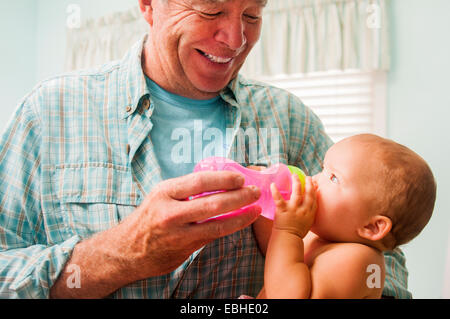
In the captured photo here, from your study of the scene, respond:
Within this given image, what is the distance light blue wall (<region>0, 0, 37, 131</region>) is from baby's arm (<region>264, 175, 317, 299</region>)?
8.15 feet

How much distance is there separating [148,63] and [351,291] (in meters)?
0.81

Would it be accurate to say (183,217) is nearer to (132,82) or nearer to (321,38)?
(132,82)

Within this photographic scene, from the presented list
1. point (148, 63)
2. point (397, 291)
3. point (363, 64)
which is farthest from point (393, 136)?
point (148, 63)

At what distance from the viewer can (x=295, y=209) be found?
861 mm

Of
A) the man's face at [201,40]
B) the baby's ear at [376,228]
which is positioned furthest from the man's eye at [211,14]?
the baby's ear at [376,228]

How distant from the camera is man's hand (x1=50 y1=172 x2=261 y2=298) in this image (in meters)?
0.71

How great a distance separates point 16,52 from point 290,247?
9.31 feet

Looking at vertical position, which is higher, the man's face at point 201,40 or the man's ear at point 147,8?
the man's ear at point 147,8

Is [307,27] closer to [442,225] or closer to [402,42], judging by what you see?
[402,42]

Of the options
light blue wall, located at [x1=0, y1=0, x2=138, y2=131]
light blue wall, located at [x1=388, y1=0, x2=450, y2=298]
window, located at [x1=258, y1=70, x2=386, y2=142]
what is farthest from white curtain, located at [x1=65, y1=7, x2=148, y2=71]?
light blue wall, located at [x1=388, y1=0, x2=450, y2=298]

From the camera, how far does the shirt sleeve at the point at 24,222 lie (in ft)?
2.88

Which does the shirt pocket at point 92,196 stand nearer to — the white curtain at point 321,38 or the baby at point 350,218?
the baby at point 350,218

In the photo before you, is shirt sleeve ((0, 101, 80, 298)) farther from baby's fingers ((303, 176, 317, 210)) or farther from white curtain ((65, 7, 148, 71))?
white curtain ((65, 7, 148, 71))

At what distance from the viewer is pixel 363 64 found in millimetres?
2277
